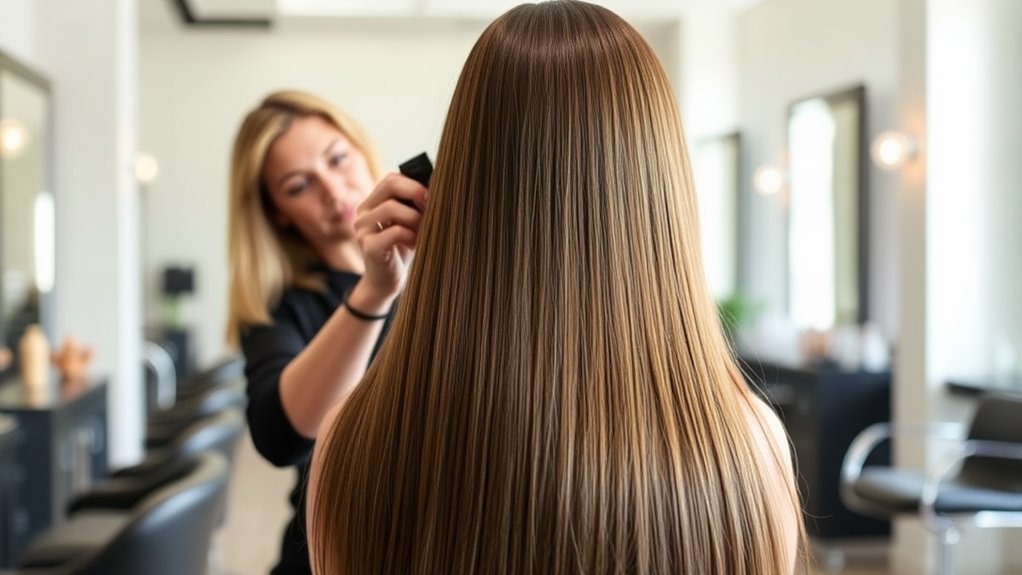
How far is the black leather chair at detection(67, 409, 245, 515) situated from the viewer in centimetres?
386

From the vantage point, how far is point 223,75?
10.6 m

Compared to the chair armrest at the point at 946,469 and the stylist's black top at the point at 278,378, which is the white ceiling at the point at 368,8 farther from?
the stylist's black top at the point at 278,378

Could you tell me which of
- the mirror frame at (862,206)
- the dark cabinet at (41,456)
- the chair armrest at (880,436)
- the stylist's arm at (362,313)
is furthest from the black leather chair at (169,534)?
the mirror frame at (862,206)

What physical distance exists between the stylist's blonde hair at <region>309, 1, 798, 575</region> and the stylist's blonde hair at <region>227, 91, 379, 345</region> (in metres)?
0.82

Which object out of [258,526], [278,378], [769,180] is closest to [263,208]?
[278,378]

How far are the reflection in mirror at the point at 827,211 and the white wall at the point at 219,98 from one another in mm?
3594

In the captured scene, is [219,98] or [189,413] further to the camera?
[219,98]

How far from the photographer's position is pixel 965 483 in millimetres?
4719

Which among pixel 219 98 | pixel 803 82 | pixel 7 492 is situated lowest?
pixel 7 492

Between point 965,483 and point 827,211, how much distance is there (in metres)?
3.31

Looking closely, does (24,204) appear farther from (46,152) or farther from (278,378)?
(278,378)

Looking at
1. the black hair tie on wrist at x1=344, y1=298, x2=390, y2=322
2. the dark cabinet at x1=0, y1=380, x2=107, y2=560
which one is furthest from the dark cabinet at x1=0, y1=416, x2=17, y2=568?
the black hair tie on wrist at x1=344, y1=298, x2=390, y2=322

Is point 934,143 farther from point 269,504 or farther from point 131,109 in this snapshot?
point 269,504

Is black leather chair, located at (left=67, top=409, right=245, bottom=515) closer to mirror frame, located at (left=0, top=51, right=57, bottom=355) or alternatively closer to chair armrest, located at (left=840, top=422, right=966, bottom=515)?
mirror frame, located at (left=0, top=51, right=57, bottom=355)
